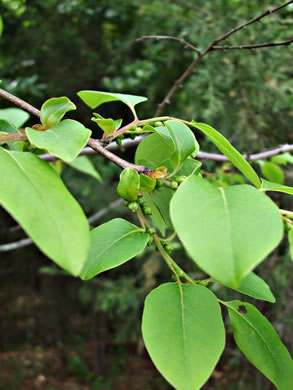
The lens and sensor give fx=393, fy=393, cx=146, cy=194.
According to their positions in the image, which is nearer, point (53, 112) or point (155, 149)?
point (53, 112)

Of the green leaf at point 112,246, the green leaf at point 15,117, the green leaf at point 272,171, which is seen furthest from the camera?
the green leaf at point 272,171

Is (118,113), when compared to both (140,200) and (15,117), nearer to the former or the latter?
(15,117)

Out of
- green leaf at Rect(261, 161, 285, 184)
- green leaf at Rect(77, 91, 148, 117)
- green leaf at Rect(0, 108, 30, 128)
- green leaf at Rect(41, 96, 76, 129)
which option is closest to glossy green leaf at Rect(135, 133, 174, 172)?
green leaf at Rect(77, 91, 148, 117)

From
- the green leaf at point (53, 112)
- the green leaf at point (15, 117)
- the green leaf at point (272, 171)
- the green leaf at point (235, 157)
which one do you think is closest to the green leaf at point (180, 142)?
the green leaf at point (235, 157)

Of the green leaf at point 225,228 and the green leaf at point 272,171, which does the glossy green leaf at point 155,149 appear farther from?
the green leaf at point 272,171

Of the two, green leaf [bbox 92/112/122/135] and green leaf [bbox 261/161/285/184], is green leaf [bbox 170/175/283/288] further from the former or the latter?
green leaf [bbox 261/161/285/184]

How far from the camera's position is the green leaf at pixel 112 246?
0.43m

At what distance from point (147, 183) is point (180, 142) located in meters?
0.06

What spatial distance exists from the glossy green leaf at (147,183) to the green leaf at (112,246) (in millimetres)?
56

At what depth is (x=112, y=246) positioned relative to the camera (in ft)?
1.51

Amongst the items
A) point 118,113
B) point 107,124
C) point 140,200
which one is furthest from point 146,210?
point 118,113

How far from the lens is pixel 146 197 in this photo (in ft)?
1.75

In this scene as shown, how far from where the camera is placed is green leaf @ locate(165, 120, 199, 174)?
0.47 metres

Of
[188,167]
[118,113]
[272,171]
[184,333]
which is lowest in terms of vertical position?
[118,113]
